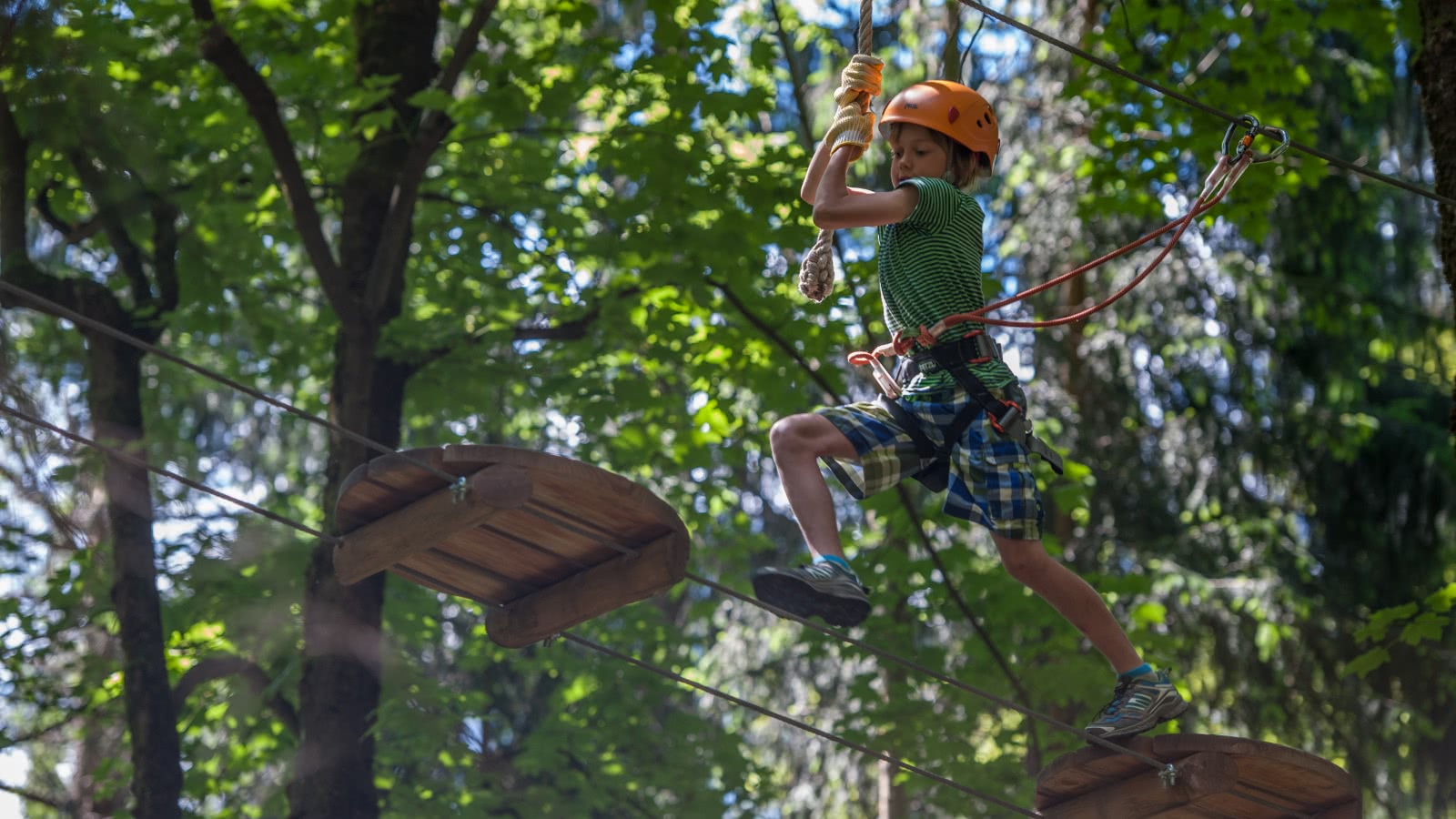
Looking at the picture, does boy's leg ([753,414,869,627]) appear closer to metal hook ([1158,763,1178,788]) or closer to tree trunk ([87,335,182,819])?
metal hook ([1158,763,1178,788])

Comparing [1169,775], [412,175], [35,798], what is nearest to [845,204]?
[1169,775]

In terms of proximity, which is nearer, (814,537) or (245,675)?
(814,537)

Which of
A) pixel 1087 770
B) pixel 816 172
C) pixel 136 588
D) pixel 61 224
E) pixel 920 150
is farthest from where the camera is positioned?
pixel 61 224

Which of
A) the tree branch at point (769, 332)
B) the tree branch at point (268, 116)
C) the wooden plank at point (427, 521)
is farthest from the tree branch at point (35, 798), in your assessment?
the wooden plank at point (427, 521)

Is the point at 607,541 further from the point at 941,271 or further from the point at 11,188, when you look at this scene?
the point at 11,188

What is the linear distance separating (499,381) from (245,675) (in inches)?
79.9

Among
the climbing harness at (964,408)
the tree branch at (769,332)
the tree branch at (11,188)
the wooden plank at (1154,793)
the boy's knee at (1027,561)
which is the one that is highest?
the tree branch at (11,188)

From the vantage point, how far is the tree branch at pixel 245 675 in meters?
8.16

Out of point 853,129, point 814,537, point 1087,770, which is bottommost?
point 1087,770

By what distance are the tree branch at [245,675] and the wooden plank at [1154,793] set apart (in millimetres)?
4671

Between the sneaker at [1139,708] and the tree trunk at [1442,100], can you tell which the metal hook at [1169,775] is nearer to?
the sneaker at [1139,708]

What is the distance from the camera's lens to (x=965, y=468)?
418 cm

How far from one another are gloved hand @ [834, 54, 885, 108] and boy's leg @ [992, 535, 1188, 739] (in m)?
1.21

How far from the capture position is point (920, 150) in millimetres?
4207
